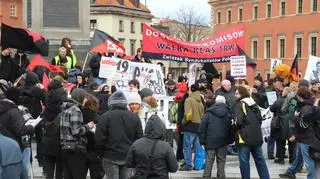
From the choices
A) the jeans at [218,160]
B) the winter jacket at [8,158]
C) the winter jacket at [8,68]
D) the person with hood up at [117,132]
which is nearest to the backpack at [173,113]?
the jeans at [218,160]

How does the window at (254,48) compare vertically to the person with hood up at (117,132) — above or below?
above

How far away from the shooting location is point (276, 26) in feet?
252

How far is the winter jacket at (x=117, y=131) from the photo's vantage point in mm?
8883

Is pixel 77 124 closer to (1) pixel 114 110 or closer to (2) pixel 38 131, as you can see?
(1) pixel 114 110

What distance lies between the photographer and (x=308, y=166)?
35.9 ft

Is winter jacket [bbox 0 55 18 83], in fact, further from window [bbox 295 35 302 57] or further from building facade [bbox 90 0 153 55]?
building facade [bbox 90 0 153 55]

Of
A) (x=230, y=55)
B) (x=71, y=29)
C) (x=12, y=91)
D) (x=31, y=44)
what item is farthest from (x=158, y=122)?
(x=71, y=29)

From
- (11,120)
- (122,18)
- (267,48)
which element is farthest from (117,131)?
(122,18)

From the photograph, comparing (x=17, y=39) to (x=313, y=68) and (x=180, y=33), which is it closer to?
(x=313, y=68)

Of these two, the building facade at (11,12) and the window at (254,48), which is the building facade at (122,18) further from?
the window at (254,48)

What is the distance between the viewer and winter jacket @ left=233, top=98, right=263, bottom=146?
1119cm

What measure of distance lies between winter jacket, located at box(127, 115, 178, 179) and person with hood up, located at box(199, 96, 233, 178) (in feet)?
13.6

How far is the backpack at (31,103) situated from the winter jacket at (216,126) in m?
3.21

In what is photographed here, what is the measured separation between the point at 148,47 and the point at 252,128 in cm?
574
